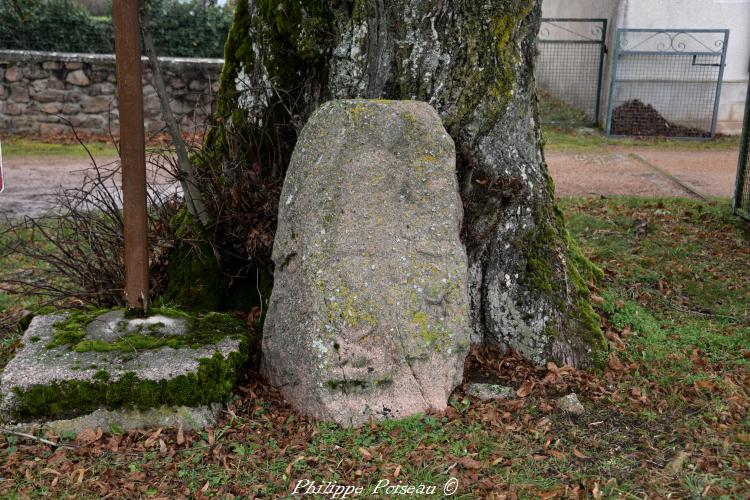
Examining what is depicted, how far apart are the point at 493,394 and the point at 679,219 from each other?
4173 mm

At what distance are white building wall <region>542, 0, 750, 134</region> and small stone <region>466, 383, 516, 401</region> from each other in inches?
427

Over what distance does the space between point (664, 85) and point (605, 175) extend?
4.61 meters

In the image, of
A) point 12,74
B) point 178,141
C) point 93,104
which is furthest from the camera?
point 93,104

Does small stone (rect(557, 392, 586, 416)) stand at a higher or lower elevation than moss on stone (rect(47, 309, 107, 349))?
lower

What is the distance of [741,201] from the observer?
6977mm

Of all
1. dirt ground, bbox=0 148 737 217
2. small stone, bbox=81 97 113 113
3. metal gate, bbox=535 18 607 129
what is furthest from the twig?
metal gate, bbox=535 18 607 129

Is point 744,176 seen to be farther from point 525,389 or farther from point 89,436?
point 89,436

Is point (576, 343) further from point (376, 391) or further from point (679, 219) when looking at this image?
point (679, 219)

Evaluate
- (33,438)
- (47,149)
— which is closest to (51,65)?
(47,149)

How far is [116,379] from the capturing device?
127 inches

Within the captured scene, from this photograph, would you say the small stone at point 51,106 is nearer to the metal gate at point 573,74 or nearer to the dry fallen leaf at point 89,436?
the metal gate at point 573,74

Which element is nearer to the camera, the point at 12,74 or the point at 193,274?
the point at 193,274

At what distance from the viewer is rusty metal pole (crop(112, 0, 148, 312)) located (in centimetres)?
332

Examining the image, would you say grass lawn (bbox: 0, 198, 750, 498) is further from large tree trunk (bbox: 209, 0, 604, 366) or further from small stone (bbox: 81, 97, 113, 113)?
small stone (bbox: 81, 97, 113, 113)
